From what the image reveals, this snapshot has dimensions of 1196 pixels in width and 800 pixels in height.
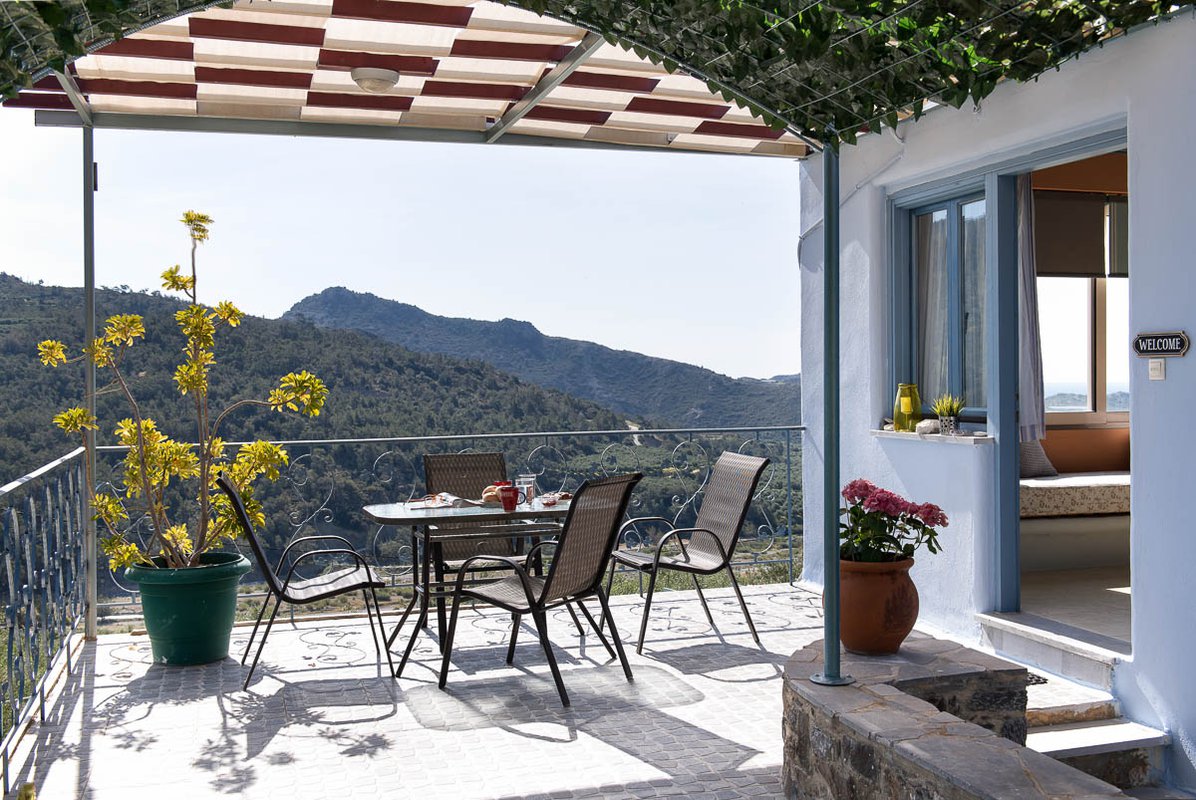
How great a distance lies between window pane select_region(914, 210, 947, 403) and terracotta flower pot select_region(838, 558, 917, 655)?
2.30 meters

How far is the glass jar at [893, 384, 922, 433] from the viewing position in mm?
5801

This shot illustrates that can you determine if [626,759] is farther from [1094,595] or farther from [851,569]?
[1094,595]

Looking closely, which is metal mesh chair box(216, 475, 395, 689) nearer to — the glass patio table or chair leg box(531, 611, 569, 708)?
the glass patio table

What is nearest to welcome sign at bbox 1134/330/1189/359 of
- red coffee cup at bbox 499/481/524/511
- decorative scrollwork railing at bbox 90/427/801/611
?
decorative scrollwork railing at bbox 90/427/801/611

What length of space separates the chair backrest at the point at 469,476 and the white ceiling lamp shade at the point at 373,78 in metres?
1.98

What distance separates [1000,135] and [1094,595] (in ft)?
8.02

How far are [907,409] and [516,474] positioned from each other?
7.34 feet

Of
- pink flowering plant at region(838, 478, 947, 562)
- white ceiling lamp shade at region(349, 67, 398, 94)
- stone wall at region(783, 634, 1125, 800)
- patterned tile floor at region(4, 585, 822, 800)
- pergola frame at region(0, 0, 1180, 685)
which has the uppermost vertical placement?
white ceiling lamp shade at region(349, 67, 398, 94)

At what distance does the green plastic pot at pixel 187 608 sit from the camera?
16.5 feet

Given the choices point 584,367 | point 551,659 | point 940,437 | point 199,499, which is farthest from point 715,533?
point 584,367

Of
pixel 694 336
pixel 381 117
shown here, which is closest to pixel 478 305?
pixel 694 336

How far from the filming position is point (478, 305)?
24.3 m

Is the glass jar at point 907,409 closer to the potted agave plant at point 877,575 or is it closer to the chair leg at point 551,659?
the potted agave plant at point 877,575

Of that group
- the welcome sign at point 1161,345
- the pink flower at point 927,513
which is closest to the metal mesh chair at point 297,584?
the pink flower at point 927,513
